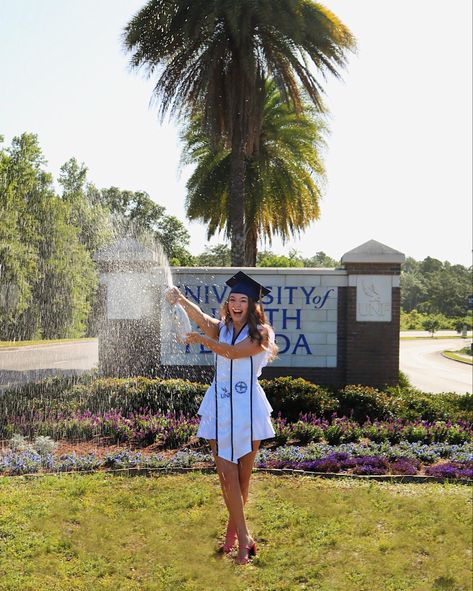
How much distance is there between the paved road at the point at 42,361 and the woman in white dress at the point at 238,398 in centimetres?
1054

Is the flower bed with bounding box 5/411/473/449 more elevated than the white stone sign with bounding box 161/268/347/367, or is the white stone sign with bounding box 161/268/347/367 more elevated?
the white stone sign with bounding box 161/268/347/367

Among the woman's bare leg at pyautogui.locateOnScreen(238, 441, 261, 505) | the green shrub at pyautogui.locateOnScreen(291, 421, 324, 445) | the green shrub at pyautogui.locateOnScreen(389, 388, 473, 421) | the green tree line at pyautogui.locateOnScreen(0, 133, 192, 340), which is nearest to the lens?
the woman's bare leg at pyautogui.locateOnScreen(238, 441, 261, 505)

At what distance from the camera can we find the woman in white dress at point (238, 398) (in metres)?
4.63

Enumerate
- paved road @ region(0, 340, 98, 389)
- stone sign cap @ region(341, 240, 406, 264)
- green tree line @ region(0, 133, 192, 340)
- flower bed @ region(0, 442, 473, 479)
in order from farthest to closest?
1. green tree line @ region(0, 133, 192, 340)
2. paved road @ region(0, 340, 98, 389)
3. stone sign cap @ region(341, 240, 406, 264)
4. flower bed @ region(0, 442, 473, 479)

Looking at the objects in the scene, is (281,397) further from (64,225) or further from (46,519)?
(64,225)

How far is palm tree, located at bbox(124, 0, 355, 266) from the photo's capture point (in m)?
17.6

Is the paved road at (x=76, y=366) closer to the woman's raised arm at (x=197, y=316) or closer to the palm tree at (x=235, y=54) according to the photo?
the palm tree at (x=235, y=54)

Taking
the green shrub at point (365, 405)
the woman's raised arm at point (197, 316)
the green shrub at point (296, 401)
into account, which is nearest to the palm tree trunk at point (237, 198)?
the green shrub at point (365, 405)

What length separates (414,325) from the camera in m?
76.8

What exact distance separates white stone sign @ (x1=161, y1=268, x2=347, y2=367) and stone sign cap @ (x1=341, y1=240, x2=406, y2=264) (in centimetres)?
40

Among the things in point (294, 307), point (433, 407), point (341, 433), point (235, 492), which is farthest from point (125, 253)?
point (235, 492)

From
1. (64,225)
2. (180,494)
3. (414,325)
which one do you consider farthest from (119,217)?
(180,494)

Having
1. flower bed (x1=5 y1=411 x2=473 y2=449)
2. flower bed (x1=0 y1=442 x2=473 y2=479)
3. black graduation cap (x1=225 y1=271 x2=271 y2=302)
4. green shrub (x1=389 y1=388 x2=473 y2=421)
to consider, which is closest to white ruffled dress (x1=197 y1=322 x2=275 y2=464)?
black graduation cap (x1=225 y1=271 x2=271 y2=302)

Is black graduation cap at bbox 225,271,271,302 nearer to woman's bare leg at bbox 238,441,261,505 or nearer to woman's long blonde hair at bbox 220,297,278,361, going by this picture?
woman's long blonde hair at bbox 220,297,278,361
